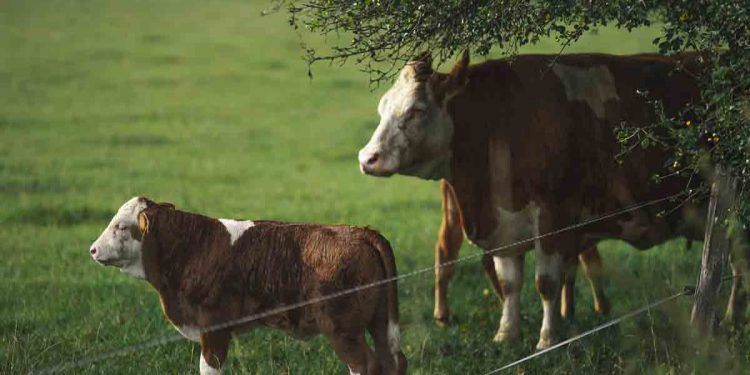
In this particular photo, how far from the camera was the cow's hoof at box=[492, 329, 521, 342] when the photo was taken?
9.97 metres

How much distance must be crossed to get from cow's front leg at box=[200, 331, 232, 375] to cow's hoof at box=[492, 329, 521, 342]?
303 cm

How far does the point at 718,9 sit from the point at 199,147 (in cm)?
1720

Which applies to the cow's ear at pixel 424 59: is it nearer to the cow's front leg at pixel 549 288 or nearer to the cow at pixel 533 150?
the cow at pixel 533 150

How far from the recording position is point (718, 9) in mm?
7535

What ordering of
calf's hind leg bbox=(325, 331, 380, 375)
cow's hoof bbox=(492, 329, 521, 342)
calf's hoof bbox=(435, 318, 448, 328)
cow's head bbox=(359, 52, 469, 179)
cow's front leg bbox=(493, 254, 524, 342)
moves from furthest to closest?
calf's hoof bbox=(435, 318, 448, 328)
cow's front leg bbox=(493, 254, 524, 342)
cow's hoof bbox=(492, 329, 521, 342)
cow's head bbox=(359, 52, 469, 179)
calf's hind leg bbox=(325, 331, 380, 375)

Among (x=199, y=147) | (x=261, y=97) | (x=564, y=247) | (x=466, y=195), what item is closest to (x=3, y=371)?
(x=466, y=195)

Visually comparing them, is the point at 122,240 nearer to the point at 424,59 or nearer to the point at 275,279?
the point at 275,279

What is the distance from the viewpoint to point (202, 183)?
2030cm

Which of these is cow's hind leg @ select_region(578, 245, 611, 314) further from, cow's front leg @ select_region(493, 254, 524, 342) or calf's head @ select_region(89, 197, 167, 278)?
calf's head @ select_region(89, 197, 167, 278)

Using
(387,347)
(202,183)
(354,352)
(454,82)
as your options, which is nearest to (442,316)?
(454,82)

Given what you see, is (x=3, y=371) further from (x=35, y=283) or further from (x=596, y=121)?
(x=596, y=121)

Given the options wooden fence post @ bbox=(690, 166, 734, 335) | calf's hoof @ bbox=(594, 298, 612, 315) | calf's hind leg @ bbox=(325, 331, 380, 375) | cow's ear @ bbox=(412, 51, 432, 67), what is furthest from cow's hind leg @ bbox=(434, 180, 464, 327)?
calf's hind leg @ bbox=(325, 331, 380, 375)

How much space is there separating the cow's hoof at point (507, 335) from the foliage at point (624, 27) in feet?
7.66

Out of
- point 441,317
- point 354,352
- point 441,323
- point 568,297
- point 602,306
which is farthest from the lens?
point 602,306
